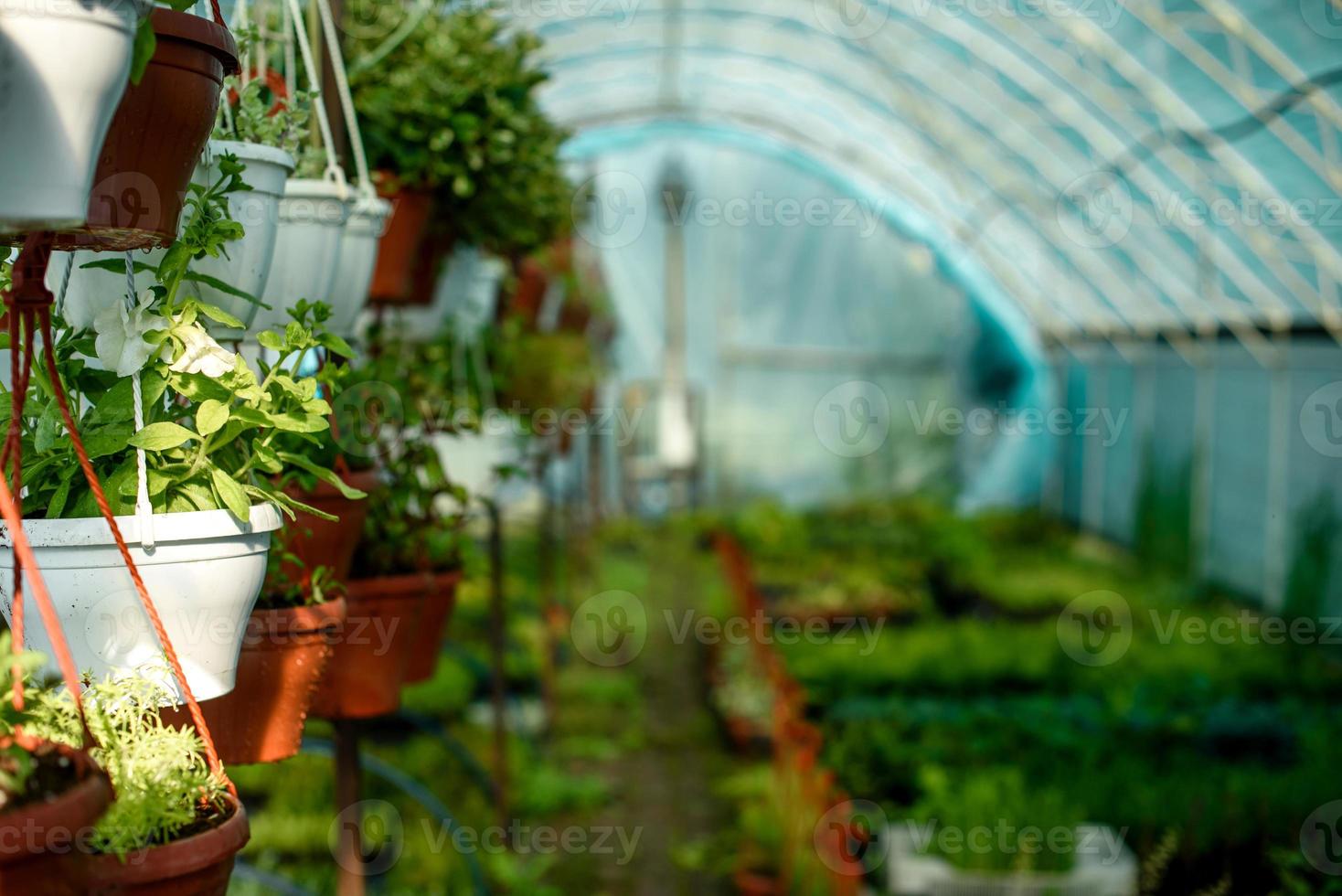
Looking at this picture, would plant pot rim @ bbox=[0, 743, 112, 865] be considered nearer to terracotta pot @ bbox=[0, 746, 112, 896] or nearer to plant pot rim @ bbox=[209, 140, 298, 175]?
terracotta pot @ bbox=[0, 746, 112, 896]

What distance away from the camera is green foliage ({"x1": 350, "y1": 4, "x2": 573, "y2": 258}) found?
245 cm

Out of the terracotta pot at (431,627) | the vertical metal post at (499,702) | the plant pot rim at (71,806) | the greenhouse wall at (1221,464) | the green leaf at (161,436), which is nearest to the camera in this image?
the plant pot rim at (71,806)

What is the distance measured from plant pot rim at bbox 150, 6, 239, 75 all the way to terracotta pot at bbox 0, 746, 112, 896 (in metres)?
0.59

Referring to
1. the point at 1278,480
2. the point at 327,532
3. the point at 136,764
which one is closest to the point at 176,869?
the point at 136,764

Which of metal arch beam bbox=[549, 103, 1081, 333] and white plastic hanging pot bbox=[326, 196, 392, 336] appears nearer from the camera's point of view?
white plastic hanging pot bbox=[326, 196, 392, 336]

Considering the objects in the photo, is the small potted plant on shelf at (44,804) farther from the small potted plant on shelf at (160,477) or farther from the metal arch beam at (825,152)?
the metal arch beam at (825,152)

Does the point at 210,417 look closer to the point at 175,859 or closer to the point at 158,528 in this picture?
the point at 158,528

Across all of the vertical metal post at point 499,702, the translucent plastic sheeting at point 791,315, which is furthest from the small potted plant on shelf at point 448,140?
the translucent plastic sheeting at point 791,315

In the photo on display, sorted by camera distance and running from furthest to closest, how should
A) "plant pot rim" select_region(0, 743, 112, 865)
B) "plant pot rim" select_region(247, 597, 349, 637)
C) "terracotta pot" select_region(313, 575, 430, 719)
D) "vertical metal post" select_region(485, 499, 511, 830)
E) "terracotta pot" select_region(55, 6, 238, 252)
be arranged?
"vertical metal post" select_region(485, 499, 511, 830) → "terracotta pot" select_region(313, 575, 430, 719) → "plant pot rim" select_region(247, 597, 349, 637) → "terracotta pot" select_region(55, 6, 238, 252) → "plant pot rim" select_region(0, 743, 112, 865)

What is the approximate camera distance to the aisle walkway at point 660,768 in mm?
4754

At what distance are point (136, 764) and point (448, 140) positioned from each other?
1625mm

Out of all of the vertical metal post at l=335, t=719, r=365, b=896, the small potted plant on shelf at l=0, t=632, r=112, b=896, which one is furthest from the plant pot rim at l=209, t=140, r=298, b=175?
the vertical metal post at l=335, t=719, r=365, b=896

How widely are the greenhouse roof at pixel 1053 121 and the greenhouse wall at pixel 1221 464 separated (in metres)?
0.32

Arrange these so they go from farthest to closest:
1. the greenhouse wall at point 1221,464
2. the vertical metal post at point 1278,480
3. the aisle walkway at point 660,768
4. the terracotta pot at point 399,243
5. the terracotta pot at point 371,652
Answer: the vertical metal post at point 1278,480
the greenhouse wall at point 1221,464
the aisle walkway at point 660,768
the terracotta pot at point 399,243
the terracotta pot at point 371,652
